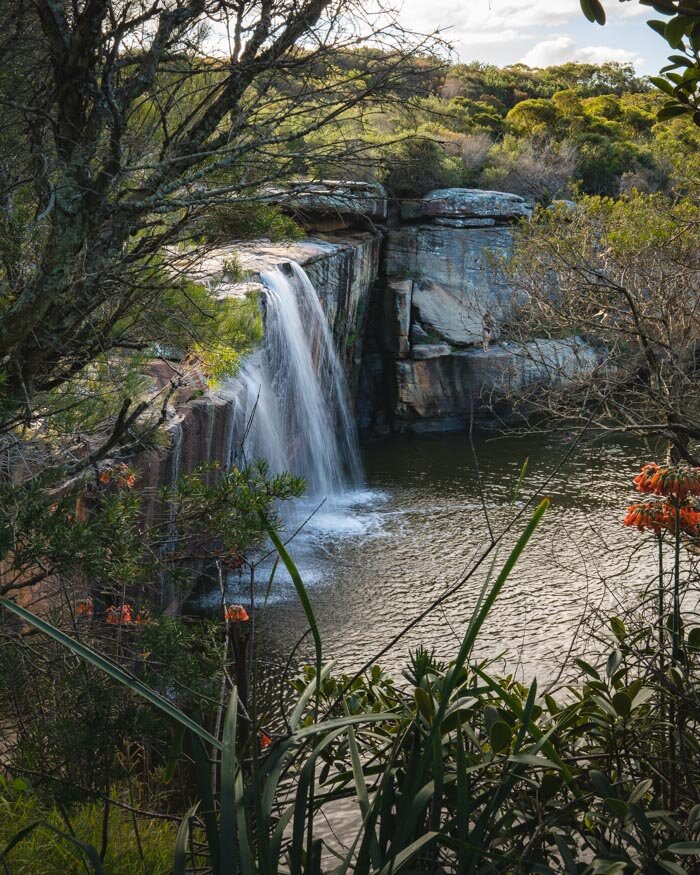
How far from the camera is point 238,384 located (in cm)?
763

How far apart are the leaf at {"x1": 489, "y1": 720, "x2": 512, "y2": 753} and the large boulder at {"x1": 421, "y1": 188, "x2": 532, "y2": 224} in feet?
43.7

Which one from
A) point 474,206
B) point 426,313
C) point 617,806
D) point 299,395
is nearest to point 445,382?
point 426,313

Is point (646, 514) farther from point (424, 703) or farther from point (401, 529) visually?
point (401, 529)

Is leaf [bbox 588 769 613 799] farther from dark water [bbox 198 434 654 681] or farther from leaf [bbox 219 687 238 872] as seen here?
dark water [bbox 198 434 654 681]

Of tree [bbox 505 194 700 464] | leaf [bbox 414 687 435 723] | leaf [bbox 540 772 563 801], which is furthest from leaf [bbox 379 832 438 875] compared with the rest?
tree [bbox 505 194 700 464]

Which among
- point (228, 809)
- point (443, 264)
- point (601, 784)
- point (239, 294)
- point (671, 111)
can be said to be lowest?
point (601, 784)

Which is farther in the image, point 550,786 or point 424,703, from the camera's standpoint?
point 550,786

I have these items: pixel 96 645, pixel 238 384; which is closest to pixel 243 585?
pixel 238 384

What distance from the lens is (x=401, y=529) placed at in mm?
9117

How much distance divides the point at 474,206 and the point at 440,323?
6.94 ft

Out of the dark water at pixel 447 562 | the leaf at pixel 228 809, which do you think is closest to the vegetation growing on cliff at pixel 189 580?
the leaf at pixel 228 809

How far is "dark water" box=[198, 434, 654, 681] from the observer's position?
20.9 ft

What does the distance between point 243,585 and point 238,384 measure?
5.55 feet

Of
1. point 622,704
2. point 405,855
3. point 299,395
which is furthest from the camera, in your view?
point 299,395
